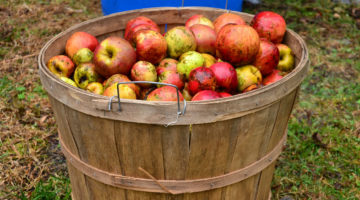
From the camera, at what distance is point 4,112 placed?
12.1ft

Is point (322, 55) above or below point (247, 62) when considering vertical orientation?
below

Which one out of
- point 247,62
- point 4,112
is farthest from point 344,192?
point 4,112

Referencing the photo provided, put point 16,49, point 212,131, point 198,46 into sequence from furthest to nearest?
1. point 16,49
2. point 198,46
3. point 212,131

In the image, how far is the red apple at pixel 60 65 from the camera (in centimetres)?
218

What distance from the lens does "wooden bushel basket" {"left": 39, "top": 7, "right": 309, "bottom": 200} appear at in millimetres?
1579

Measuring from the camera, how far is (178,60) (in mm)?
2357

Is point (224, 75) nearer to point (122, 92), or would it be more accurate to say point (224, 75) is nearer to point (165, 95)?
point (165, 95)

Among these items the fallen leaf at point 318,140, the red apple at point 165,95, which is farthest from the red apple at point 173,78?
the fallen leaf at point 318,140

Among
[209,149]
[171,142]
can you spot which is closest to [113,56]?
[171,142]

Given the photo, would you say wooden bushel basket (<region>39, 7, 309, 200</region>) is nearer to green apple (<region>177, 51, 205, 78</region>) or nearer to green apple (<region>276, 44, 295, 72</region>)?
green apple (<region>276, 44, 295, 72</region>)

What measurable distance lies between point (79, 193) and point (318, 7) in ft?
19.3

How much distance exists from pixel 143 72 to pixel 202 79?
0.39m

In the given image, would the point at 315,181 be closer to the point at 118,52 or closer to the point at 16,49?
the point at 118,52

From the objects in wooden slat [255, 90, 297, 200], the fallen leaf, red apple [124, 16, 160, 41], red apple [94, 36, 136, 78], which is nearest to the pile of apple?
red apple [94, 36, 136, 78]
